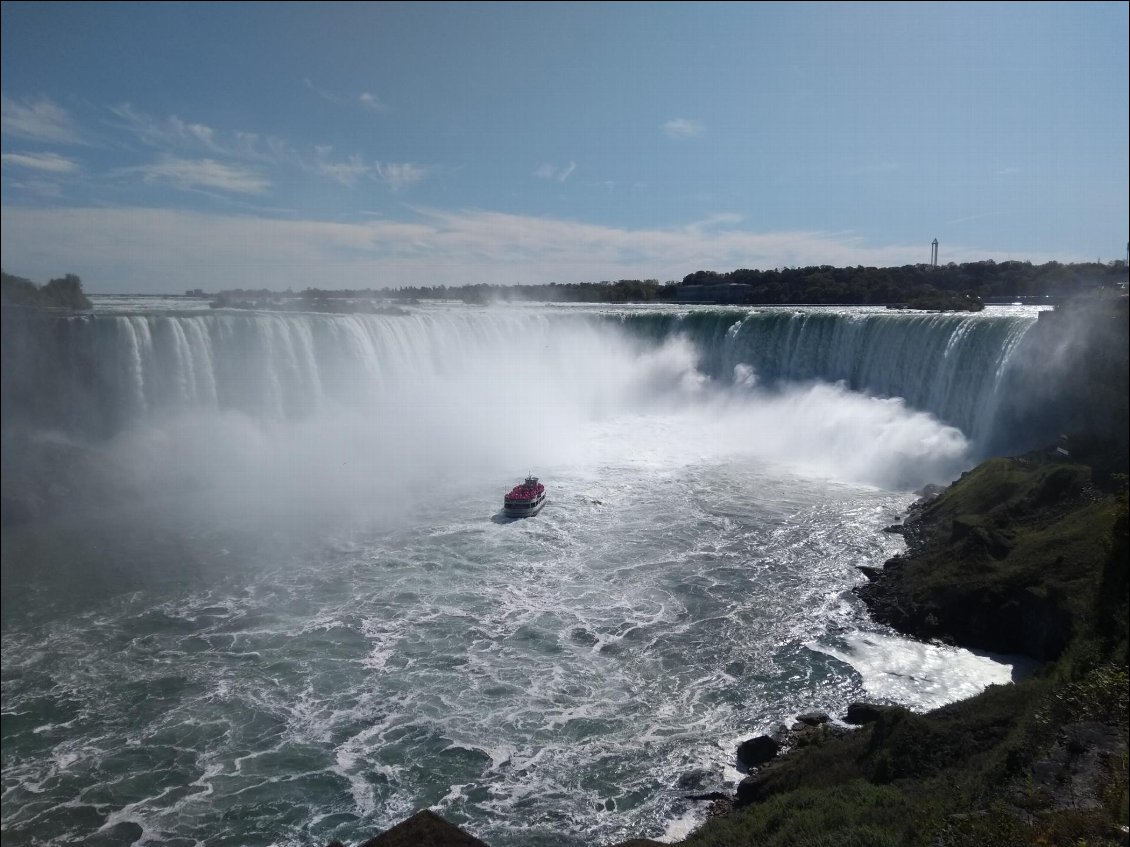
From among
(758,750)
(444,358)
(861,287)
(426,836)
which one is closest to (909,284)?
(861,287)

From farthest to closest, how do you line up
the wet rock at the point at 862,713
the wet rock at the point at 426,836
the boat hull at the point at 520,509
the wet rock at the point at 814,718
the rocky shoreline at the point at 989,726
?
the boat hull at the point at 520,509 → the wet rock at the point at 814,718 → the wet rock at the point at 862,713 → the wet rock at the point at 426,836 → the rocky shoreline at the point at 989,726

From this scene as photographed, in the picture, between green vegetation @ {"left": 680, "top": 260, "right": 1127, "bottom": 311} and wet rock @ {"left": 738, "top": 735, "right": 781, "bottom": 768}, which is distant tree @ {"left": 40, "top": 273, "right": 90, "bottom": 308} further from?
green vegetation @ {"left": 680, "top": 260, "right": 1127, "bottom": 311}

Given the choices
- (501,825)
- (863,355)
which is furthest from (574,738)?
(863,355)

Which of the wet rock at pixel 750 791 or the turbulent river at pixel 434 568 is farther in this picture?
the turbulent river at pixel 434 568

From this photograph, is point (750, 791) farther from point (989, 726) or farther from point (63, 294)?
point (63, 294)

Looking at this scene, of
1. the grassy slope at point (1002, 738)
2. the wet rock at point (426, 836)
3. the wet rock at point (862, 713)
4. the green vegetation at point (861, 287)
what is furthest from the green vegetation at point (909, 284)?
the wet rock at point (426, 836)

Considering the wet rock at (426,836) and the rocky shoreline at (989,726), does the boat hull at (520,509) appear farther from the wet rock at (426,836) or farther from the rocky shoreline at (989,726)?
the wet rock at (426,836)
